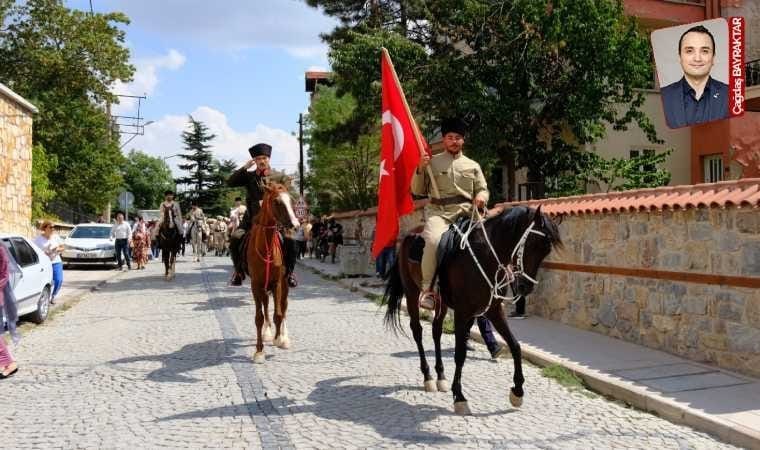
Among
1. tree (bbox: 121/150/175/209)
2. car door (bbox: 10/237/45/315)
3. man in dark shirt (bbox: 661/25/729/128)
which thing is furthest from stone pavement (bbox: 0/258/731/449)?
tree (bbox: 121/150/175/209)

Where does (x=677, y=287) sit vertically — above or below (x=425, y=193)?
below

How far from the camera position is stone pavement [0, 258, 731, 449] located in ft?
→ 17.8

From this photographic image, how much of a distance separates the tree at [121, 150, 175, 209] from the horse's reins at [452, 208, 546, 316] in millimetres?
102351

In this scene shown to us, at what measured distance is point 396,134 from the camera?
7.85 metres

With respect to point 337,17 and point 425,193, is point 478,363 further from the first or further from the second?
point 337,17

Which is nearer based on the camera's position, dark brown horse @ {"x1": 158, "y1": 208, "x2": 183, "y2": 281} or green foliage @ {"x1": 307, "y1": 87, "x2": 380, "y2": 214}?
dark brown horse @ {"x1": 158, "y1": 208, "x2": 183, "y2": 281}

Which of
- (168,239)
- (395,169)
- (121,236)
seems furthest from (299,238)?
(121,236)

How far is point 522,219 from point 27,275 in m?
8.49

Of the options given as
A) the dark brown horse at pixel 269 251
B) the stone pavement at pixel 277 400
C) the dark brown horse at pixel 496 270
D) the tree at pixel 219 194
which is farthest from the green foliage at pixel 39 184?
the tree at pixel 219 194

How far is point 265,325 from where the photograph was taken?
9641mm

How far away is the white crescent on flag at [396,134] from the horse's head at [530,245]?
2131 millimetres

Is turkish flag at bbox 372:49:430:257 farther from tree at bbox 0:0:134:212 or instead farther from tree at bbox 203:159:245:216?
tree at bbox 203:159:245:216

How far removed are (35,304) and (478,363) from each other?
25.0 ft

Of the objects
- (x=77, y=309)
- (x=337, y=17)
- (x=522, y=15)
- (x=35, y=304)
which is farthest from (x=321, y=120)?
(x=35, y=304)
